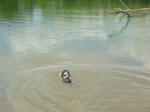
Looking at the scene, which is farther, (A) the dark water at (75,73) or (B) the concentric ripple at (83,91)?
(A) the dark water at (75,73)

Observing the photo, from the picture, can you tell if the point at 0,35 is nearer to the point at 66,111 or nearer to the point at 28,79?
the point at 28,79

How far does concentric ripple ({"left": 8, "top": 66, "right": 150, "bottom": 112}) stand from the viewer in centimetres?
644

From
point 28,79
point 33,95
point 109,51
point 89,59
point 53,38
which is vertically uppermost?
point 53,38

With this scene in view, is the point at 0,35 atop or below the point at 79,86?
atop

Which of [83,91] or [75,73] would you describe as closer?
[83,91]

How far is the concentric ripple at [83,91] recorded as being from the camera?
6445mm

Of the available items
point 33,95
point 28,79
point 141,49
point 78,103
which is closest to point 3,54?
point 28,79

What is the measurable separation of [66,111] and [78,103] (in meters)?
0.54

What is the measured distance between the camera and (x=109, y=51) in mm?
12227

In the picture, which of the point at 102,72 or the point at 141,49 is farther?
the point at 141,49

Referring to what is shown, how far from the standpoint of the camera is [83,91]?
737cm

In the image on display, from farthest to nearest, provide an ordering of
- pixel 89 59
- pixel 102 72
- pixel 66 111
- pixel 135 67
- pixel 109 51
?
pixel 109 51
pixel 89 59
pixel 135 67
pixel 102 72
pixel 66 111

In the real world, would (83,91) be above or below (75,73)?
below

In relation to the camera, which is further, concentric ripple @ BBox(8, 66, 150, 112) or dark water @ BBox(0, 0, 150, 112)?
dark water @ BBox(0, 0, 150, 112)
